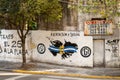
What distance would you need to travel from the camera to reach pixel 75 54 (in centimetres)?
2338

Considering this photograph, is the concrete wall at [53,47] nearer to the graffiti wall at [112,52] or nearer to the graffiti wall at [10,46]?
the graffiti wall at [10,46]

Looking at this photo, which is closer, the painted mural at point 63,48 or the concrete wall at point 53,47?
the concrete wall at point 53,47

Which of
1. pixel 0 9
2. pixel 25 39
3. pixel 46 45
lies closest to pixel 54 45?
pixel 46 45

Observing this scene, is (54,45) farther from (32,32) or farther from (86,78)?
(86,78)

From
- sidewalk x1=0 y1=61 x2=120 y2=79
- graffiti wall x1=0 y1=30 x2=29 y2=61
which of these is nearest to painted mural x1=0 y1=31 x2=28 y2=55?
graffiti wall x1=0 y1=30 x2=29 y2=61

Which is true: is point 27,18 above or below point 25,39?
above

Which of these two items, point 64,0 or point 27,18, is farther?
point 64,0

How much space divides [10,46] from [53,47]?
3.79 metres

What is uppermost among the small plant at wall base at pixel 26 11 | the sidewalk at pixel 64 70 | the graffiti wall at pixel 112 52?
the small plant at wall base at pixel 26 11

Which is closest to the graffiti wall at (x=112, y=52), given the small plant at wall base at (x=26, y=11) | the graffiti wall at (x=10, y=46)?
the small plant at wall base at (x=26, y=11)

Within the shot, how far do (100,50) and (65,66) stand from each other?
2.58 m

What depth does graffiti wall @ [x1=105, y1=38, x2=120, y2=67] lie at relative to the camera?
22.7 m

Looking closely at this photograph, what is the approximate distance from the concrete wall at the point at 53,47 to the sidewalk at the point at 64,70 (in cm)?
62

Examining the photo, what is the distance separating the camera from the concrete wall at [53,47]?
2309cm
